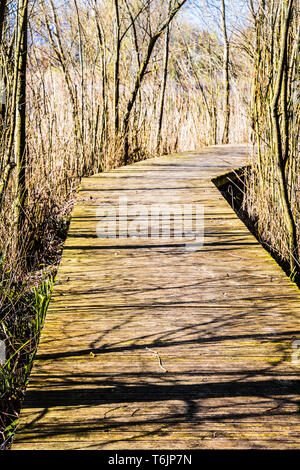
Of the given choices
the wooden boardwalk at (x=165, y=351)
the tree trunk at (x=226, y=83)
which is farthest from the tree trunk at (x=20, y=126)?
the tree trunk at (x=226, y=83)

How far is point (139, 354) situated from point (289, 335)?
0.54 m

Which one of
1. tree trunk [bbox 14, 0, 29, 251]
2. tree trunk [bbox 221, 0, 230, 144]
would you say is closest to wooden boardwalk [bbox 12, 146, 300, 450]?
tree trunk [bbox 14, 0, 29, 251]

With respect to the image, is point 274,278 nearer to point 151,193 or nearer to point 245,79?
point 151,193

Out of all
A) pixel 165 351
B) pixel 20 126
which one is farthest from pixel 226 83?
pixel 165 351

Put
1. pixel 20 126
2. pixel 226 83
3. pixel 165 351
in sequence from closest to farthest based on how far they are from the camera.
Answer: pixel 165 351 → pixel 20 126 → pixel 226 83

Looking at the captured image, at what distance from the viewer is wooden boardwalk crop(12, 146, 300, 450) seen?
1.27m

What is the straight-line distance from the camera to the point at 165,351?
1.61 meters

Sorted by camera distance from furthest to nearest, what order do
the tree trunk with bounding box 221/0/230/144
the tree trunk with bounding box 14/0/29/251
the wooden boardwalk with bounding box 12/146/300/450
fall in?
the tree trunk with bounding box 221/0/230/144 → the tree trunk with bounding box 14/0/29/251 → the wooden boardwalk with bounding box 12/146/300/450

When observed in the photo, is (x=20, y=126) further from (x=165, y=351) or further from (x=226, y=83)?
(x=226, y=83)

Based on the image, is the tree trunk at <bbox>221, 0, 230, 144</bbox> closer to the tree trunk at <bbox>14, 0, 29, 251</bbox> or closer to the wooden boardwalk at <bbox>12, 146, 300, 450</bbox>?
the tree trunk at <bbox>14, 0, 29, 251</bbox>

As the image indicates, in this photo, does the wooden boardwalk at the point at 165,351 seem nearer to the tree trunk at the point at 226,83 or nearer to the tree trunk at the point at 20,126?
the tree trunk at the point at 20,126

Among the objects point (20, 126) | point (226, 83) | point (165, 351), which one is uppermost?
point (226, 83)
